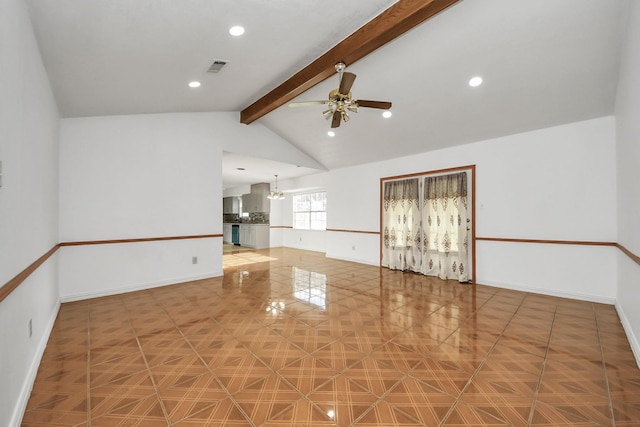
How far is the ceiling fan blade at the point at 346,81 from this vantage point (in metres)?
2.64

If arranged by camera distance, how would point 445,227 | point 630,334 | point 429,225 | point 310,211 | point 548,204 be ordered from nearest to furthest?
point 630,334, point 548,204, point 445,227, point 429,225, point 310,211

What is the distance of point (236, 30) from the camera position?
2578 millimetres

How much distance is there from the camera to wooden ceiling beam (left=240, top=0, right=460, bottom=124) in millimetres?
2385

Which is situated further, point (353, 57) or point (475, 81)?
point (475, 81)

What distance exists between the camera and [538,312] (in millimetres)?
3326

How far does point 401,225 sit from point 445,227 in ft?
3.05

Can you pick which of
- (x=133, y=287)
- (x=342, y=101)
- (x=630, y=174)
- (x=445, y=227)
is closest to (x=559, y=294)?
(x=445, y=227)

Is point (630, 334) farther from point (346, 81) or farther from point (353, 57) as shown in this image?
point (353, 57)

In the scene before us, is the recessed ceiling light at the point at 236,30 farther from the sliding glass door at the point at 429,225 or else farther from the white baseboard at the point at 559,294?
the white baseboard at the point at 559,294

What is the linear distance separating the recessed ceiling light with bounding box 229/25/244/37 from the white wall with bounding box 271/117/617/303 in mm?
4119

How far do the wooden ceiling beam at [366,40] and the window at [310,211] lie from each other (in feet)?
16.6

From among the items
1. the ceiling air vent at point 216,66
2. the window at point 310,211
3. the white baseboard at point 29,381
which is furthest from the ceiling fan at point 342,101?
the window at point 310,211

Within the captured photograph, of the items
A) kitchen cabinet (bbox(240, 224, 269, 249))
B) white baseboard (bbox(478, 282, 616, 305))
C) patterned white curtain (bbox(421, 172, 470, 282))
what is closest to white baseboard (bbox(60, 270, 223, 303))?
patterned white curtain (bbox(421, 172, 470, 282))

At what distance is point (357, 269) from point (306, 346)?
3641mm
